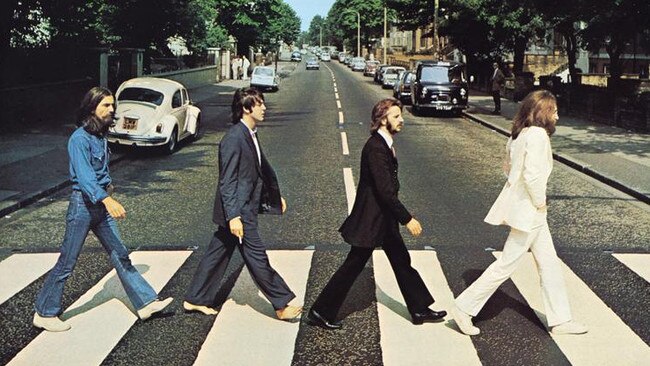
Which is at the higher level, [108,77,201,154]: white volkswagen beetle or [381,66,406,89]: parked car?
[381,66,406,89]: parked car

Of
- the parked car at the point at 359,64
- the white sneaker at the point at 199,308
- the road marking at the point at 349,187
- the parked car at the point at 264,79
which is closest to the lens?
the white sneaker at the point at 199,308

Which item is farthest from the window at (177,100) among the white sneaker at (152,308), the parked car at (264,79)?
the parked car at (264,79)

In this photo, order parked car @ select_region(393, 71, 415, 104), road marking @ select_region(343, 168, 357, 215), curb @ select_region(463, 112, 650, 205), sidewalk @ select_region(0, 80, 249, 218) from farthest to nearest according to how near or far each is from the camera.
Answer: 1. parked car @ select_region(393, 71, 415, 104)
2. curb @ select_region(463, 112, 650, 205)
3. sidewalk @ select_region(0, 80, 249, 218)
4. road marking @ select_region(343, 168, 357, 215)

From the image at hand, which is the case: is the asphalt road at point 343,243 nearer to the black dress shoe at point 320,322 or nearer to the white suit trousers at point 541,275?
the black dress shoe at point 320,322

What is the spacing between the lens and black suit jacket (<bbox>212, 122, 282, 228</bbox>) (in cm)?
560

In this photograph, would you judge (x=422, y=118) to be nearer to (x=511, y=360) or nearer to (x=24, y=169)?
(x=24, y=169)

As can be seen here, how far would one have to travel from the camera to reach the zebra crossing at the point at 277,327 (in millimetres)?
5184

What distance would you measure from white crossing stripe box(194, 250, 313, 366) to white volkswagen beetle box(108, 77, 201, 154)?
967cm

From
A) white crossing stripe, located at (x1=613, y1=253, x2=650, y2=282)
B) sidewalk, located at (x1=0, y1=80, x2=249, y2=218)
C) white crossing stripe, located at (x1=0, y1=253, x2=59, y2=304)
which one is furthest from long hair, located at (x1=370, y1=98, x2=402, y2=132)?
sidewalk, located at (x1=0, y1=80, x2=249, y2=218)

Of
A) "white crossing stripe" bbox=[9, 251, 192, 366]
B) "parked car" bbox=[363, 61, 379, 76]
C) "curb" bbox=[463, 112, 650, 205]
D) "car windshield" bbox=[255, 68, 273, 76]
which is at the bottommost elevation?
"white crossing stripe" bbox=[9, 251, 192, 366]

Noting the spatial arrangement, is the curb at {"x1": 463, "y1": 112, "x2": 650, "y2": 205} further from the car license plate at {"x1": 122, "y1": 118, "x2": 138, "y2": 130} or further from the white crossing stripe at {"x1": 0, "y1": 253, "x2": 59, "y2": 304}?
the car license plate at {"x1": 122, "y1": 118, "x2": 138, "y2": 130}

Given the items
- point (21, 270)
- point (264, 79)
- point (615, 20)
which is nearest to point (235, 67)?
point (264, 79)

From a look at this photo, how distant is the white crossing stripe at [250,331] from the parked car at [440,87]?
21184 mm

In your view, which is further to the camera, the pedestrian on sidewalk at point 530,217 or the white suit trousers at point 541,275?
the white suit trousers at point 541,275
